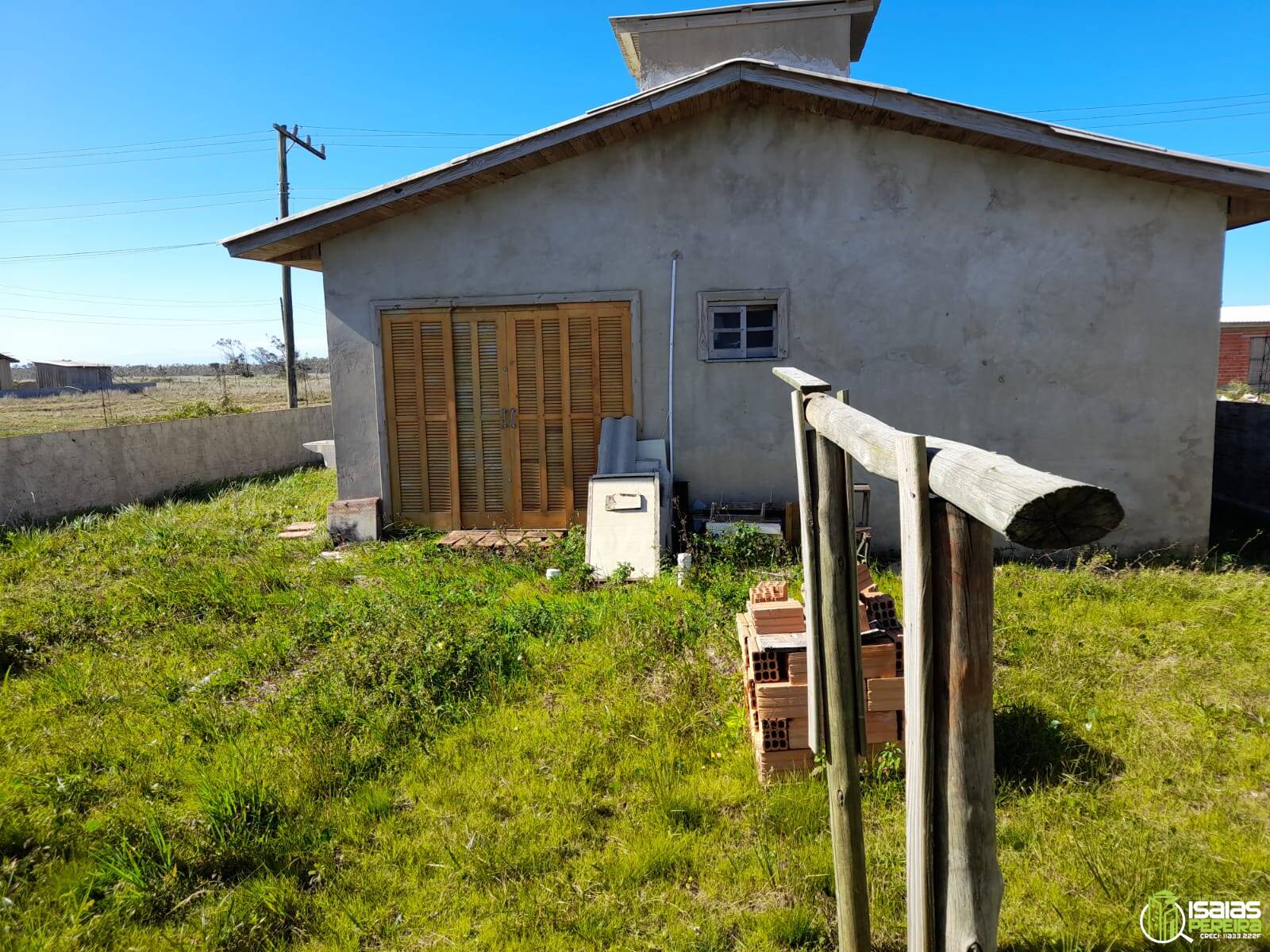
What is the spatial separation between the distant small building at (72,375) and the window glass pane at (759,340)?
4082 cm

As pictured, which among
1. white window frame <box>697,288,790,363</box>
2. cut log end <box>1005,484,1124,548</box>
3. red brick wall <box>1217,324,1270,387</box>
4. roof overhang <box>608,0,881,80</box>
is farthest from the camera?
red brick wall <box>1217,324,1270,387</box>

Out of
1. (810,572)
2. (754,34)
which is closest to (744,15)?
(754,34)

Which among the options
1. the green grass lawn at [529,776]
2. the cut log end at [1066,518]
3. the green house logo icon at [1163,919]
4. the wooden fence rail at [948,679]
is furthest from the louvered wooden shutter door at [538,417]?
the cut log end at [1066,518]

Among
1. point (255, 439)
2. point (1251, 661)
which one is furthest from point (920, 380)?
point (255, 439)

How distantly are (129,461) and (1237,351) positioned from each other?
3421cm

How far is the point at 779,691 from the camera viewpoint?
3.56 m

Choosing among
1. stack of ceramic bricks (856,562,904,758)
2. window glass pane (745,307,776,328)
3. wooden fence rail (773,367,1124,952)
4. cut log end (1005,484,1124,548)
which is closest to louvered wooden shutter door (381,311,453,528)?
window glass pane (745,307,776,328)

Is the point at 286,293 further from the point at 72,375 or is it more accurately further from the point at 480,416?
the point at 72,375

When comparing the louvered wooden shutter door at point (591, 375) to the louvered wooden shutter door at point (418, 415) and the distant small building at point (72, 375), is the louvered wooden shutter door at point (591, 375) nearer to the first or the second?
the louvered wooden shutter door at point (418, 415)

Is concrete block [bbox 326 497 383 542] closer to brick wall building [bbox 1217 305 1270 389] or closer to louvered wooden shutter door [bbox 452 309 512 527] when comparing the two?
louvered wooden shutter door [bbox 452 309 512 527]

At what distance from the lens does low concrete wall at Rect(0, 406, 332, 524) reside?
965 centimetres

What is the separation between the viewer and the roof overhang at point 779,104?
6676mm

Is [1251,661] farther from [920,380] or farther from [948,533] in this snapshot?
[948,533]

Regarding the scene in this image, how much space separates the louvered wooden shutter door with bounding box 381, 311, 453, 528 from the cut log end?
7606mm
